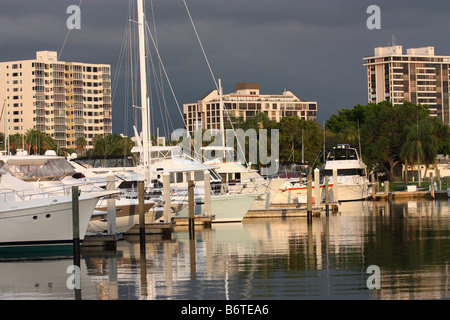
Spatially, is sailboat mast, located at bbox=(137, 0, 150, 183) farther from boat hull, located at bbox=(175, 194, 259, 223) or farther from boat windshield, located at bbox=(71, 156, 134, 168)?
boat windshield, located at bbox=(71, 156, 134, 168)

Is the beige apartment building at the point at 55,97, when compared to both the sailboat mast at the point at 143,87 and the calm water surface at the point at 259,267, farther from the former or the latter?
the calm water surface at the point at 259,267

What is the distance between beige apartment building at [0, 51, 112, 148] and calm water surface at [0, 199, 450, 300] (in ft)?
467

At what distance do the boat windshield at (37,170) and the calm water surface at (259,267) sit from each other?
384 cm

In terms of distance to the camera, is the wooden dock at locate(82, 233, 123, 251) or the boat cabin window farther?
the boat cabin window

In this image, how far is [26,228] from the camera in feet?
80.2

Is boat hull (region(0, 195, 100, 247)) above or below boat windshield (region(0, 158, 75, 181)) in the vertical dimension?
below

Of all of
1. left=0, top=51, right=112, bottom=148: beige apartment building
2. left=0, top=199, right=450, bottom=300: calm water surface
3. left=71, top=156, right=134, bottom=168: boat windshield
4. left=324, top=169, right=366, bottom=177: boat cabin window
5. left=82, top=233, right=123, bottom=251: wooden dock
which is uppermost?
left=0, top=51, right=112, bottom=148: beige apartment building

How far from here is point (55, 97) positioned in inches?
6688

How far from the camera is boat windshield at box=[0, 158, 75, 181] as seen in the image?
96.1 feet

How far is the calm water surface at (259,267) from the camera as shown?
17391 mm

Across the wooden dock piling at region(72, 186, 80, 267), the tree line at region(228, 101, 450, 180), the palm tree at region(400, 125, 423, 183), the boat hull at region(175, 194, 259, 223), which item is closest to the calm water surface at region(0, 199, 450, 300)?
the wooden dock piling at region(72, 186, 80, 267)

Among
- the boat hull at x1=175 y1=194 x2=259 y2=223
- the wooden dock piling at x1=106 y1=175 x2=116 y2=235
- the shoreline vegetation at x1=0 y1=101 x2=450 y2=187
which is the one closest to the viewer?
the wooden dock piling at x1=106 y1=175 x2=116 y2=235
